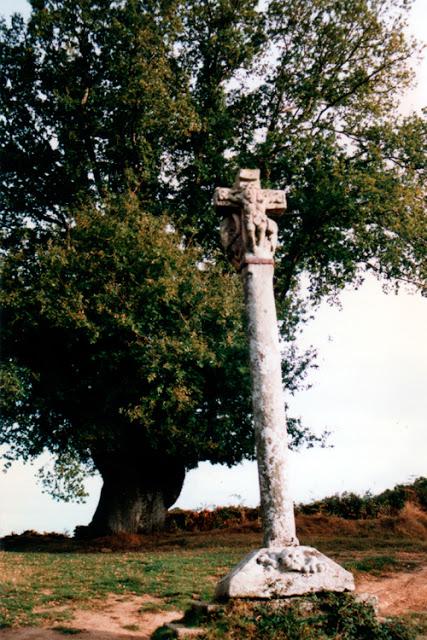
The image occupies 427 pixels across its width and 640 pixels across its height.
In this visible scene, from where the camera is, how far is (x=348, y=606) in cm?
745

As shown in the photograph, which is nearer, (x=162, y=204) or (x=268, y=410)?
(x=268, y=410)

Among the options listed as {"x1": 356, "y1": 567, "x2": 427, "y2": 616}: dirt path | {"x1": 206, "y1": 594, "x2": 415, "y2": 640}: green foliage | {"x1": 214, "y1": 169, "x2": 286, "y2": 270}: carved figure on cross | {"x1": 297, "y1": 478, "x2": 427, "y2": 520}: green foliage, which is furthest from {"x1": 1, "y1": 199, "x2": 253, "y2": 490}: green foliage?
{"x1": 206, "y1": 594, "x2": 415, "y2": 640}: green foliage

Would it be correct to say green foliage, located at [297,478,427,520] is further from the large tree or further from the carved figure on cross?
the carved figure on cross

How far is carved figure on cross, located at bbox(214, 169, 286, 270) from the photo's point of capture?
9.48 meters

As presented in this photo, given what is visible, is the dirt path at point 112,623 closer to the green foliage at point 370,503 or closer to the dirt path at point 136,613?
the dirt path at point 136,613

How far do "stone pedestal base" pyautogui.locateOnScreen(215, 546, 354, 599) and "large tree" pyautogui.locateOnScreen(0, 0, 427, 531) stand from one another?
915 centimetres

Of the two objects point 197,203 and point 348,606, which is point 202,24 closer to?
point 197,203

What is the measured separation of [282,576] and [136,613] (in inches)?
120

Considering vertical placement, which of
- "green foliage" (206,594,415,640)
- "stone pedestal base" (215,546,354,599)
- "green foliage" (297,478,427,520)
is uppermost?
"green foliage" (297,478,427,520)

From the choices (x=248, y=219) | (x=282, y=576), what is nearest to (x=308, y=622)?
(x=282, y=576)

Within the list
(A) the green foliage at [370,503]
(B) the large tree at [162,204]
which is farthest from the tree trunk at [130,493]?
(A) the green foliage at [370,503]

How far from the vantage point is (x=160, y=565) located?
13.3 m

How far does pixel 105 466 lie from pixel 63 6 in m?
14.2

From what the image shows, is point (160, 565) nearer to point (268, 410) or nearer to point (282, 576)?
point (268, 410)
